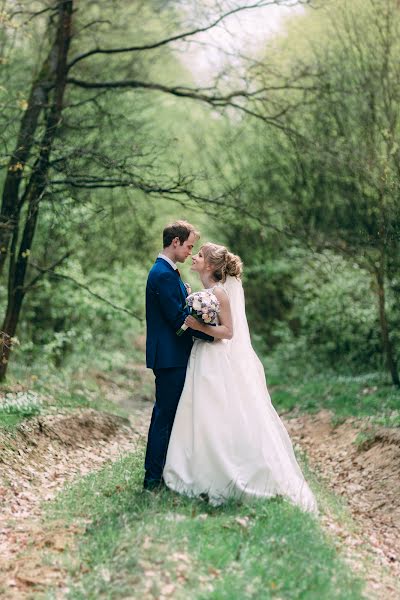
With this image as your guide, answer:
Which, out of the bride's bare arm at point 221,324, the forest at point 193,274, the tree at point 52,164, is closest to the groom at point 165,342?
the bride's bare arm at point 221,324

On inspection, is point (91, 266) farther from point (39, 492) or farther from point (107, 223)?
point (39, 492)

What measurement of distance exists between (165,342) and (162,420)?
74cm

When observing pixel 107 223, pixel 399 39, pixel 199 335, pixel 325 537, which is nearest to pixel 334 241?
pixel 399 39

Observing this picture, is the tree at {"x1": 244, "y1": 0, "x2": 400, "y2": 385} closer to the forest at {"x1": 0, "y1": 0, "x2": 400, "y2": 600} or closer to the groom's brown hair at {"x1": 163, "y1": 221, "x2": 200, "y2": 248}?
the forest at {"x1": 0, "y1": 0, "x2": 400, "y2": 600}

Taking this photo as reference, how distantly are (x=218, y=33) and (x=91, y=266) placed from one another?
6411 millimetres

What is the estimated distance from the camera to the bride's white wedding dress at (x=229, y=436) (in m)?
6.62

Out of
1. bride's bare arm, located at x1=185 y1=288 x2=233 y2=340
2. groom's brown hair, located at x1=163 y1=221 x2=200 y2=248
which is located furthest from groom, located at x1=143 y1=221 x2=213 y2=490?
bride's bare arm, located at x1=185 y1=288 x2=233 y2=340

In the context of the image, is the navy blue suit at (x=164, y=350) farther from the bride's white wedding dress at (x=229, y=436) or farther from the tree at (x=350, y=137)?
the tree at (x=350, y=137)

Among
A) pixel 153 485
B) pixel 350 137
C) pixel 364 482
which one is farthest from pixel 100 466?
pixel 350 137

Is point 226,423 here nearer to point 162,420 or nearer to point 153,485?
point 162,420

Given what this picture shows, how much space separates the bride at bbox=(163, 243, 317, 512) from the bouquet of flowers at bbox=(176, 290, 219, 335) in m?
0.09

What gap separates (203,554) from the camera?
17.2 feet

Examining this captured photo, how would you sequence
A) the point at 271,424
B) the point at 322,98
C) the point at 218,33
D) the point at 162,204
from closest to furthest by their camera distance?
1. the point at 271,424
2. the point at 218,33
3. the point at 322,98
4. the point at 162,204

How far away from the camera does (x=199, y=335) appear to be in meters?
7.00
